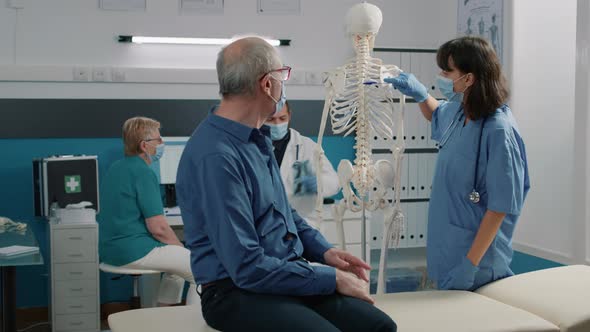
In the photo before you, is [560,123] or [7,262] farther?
[560,123]

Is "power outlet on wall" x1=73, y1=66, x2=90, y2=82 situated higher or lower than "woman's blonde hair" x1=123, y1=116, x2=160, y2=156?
higher

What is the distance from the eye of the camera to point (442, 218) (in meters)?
2.76

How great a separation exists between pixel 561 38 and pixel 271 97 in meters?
2.63

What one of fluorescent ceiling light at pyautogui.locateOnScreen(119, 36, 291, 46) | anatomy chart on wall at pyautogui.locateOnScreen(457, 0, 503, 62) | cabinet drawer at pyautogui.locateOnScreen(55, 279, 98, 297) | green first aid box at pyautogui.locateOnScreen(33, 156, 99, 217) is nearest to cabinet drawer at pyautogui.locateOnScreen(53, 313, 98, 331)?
cabinet drawer at pyautogui.locateOnScreen(55, 279, 98, 297)

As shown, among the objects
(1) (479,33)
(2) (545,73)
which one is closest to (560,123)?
(2) (545,73)

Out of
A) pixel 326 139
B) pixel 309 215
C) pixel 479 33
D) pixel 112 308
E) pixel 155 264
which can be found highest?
pixel 479 33

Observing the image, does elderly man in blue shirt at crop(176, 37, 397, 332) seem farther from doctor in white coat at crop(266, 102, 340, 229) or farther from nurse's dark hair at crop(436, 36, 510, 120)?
doctor in white coat at crop(266, 102, 340, 229)

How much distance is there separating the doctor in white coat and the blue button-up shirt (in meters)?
1.55

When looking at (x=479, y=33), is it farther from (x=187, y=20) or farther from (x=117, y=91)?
(x=117, y=91)

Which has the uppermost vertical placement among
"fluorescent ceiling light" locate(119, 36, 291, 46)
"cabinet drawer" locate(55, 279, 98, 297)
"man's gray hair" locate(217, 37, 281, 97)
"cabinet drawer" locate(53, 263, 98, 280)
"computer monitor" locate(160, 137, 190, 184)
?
"fluorescent ceiling light" locate(119, 36, 291, 46)

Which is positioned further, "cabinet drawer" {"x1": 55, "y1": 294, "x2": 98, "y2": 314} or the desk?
"cabinet drawer" {"x1": 55, "y1": 294, "x2": 98, "y2": 314}

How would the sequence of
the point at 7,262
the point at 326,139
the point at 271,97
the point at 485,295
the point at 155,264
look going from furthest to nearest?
the point at 326,139, the point at 155,264, the point at 7,262, the point at 485,295, the point at 271,97

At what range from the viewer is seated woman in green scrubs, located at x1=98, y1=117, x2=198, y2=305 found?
3.90m

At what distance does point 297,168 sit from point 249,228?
2045 mm
